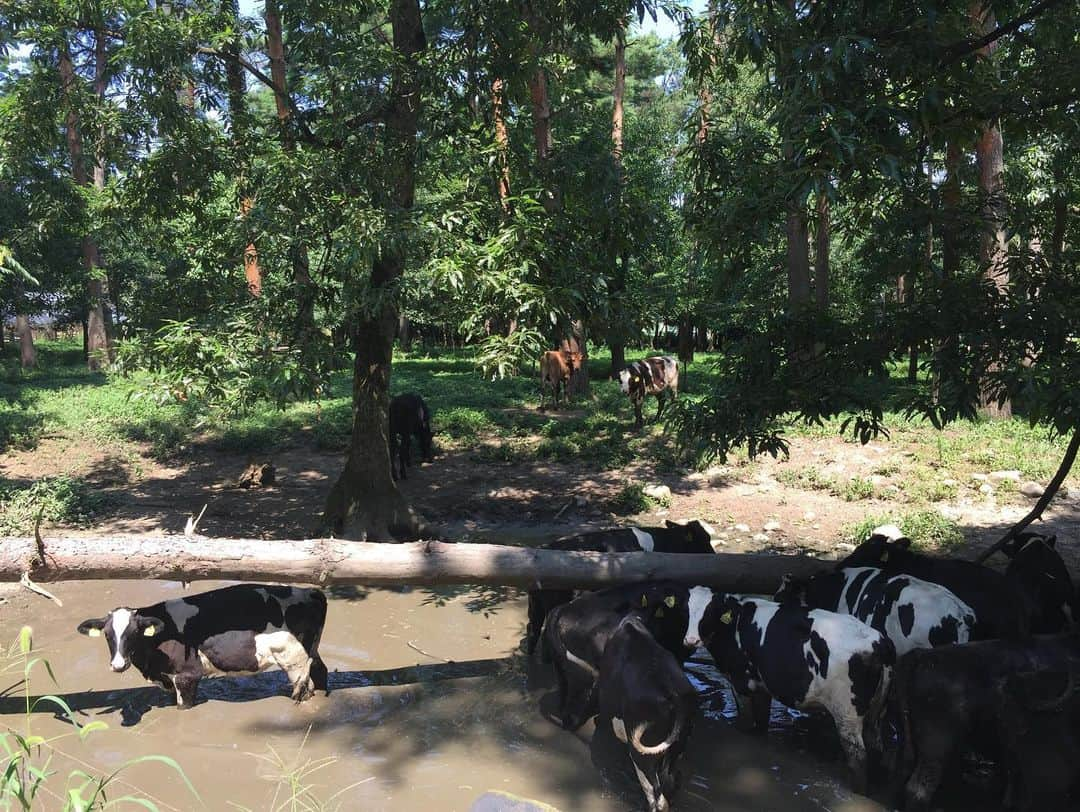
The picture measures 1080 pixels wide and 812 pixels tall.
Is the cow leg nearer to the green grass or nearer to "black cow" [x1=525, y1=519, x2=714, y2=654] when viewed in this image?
"black cow" [x1=525, y1=519, x2=714, y2=654]

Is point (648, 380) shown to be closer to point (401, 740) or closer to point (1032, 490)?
point (1032, 490)

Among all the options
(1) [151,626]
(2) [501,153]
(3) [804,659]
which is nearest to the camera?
(3) [804,659]

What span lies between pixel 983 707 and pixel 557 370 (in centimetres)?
1400

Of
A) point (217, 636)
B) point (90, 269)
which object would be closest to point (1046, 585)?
point (217, 636)

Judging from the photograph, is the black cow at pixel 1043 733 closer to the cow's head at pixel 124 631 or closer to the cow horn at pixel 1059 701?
the cow horn at pixel 1059 701

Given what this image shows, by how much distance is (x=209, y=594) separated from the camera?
6742mm

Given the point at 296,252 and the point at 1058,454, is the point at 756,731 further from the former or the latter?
the point at 1058,454

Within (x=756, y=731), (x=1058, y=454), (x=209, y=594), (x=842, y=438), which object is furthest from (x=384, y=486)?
(x=1058, y=454)

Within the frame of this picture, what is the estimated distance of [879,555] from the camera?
23.4 feet

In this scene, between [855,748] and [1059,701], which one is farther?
[855,748]

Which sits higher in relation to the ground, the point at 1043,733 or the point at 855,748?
the point at 1043,733

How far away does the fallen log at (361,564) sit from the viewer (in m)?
6.38

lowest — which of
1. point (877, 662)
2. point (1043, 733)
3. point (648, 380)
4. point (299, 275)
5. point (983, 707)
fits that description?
point (1043, 733)

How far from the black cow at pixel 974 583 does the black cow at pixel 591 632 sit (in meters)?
1.71
